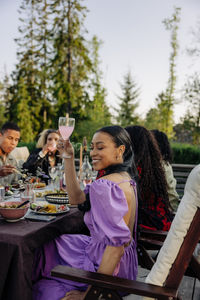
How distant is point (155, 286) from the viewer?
128cm

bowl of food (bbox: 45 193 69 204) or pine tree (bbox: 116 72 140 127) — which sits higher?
pine tree (bbox: 116 72 140 127)

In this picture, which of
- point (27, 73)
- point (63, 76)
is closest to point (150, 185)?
point (63, 76)

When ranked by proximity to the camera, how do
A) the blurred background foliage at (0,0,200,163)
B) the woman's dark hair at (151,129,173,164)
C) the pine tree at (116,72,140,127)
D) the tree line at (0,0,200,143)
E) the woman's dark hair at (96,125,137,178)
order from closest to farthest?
the woman's dark hair at (96,125,137,178) < the woman's dark hair at (151,129,173,164) < the blurred background foliage at (0,0,200,163) < the tree line at (0,0,200,143) < the pine tree at (116,72,140,127)

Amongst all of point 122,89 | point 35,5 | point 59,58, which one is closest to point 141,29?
point 59,58

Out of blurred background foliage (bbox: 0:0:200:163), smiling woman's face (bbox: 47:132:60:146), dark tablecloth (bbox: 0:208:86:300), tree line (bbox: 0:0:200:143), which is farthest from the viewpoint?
tree line (bbox: 0:0:200:143)

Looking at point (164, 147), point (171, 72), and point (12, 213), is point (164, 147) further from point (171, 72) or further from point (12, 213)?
point (171, 72)

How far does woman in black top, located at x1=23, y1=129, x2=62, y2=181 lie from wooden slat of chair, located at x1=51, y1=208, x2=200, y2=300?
9.47 feet

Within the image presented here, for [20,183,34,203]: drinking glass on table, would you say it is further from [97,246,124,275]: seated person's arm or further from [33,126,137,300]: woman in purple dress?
[97,246,124,275]: seated person's arm

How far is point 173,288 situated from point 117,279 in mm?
257

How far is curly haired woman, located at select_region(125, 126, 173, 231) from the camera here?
261 centimetres

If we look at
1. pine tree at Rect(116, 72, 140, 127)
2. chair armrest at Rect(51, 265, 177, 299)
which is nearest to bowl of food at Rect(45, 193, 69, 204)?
chair armrest at Rect(51, 265, 177, 299)

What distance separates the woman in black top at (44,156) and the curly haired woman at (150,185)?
6.09ft

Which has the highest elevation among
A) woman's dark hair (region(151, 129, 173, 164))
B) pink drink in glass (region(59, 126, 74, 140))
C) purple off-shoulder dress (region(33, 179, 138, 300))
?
pink drink in glass (region(59, 126, 74, 140))

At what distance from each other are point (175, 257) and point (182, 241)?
77 mm
